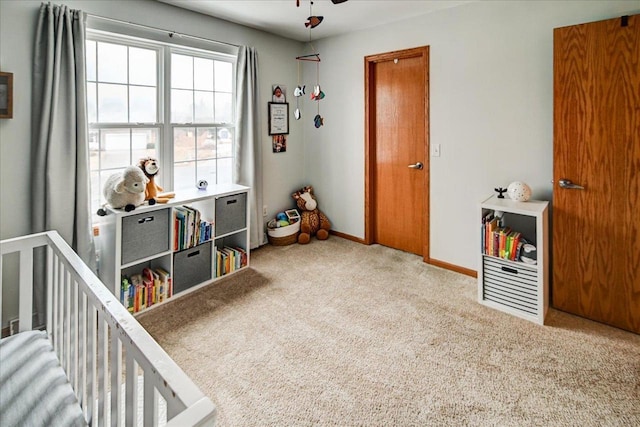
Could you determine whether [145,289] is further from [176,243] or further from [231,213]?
[231,213]

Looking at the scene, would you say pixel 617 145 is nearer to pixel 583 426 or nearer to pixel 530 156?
pixel 530 156

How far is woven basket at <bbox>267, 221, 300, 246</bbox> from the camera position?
4.09 metres

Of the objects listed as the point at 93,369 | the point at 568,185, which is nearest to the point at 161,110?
the point at 93,369

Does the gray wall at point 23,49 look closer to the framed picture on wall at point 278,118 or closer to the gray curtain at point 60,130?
the gray curtain at point 60,130

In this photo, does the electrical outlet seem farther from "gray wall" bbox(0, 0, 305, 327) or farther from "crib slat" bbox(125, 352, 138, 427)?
"crib slat" bbox(125, 352, 138, 427)

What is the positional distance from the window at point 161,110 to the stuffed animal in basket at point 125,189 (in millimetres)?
370

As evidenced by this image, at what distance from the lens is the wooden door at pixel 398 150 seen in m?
3.55

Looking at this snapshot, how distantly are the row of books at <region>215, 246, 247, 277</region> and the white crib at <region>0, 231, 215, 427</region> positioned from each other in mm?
1494

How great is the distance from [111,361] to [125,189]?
1785 mm

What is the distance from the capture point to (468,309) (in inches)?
105

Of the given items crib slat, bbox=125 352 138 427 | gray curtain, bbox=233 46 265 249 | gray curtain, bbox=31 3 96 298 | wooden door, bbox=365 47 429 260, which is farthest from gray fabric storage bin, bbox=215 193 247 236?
crib slat, bbox=125 352 138 427

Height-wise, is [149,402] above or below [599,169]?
below

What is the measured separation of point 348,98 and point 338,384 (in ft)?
10.2

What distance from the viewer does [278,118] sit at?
4145mm
